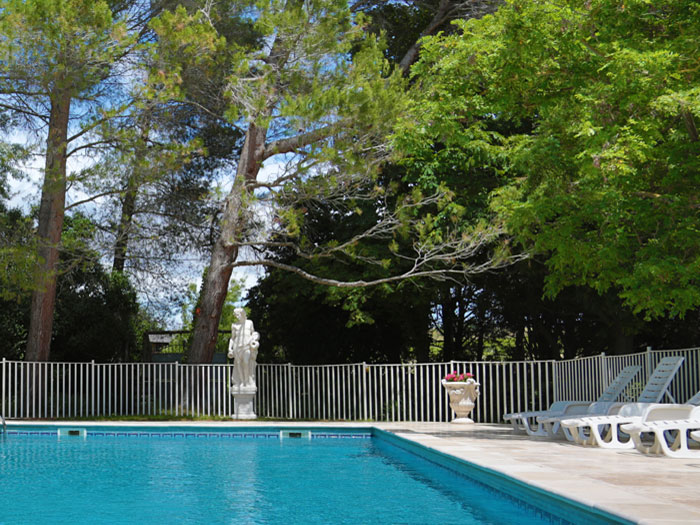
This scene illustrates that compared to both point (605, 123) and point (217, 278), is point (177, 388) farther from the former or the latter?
point (605, 123)

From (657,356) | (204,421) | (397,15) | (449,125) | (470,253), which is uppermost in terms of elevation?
(397,15)

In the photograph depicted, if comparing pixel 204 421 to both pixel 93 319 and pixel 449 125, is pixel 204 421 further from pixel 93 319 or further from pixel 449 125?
pixel 449 125

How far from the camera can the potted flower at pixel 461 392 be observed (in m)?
15.1

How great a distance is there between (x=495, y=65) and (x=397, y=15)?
36.2ft

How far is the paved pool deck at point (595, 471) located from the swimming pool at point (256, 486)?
17cm

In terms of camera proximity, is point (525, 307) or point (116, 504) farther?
point (525, 307)

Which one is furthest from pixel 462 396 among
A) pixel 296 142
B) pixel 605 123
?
pixel 605 123

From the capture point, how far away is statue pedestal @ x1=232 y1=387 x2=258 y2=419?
53.8 ft

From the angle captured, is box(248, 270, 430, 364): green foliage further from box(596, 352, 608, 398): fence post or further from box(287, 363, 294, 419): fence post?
box(596, 352, 608, 398): fence post

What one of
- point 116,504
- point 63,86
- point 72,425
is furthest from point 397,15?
point 116,504

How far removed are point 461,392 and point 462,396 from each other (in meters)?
0.10

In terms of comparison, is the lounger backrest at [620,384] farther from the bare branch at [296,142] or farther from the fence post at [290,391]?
the fence post at [290,391]

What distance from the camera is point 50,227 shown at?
17.1 meters

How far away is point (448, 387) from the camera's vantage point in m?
15.2
